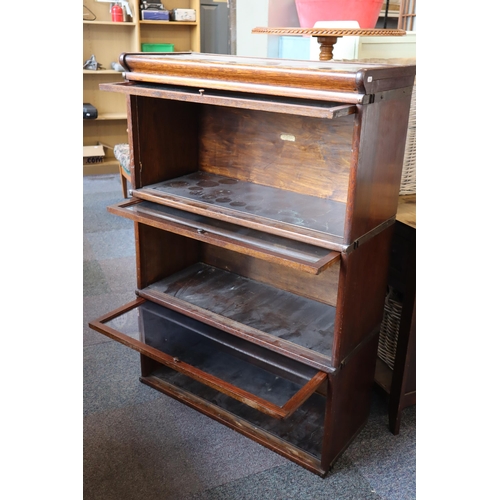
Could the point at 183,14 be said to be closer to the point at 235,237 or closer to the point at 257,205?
the point at 257,205

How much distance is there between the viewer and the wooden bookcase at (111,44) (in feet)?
15.1

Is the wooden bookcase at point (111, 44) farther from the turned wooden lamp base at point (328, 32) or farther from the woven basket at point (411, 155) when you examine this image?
the woven basket at point (411, 155)

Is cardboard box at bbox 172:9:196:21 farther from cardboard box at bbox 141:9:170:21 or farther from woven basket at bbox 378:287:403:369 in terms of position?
woven basket at bbox 378:287:403:369

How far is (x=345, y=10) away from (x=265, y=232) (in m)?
0.68

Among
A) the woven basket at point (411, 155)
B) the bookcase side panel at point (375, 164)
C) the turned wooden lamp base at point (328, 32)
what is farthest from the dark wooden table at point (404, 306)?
the turned wooden lamp base at point (328, 32)

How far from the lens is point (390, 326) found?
1.87 metres

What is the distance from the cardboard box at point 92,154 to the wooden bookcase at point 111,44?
75mm

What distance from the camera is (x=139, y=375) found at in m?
2.10

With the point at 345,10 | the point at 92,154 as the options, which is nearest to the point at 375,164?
the point at 345,10

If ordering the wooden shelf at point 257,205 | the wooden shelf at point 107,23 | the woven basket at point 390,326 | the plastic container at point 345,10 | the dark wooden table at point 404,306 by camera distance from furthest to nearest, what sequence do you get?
the wooden shelf at point 107,23
the woven basket at point 390,326
the dark wooden table at point 404,306
the plastic container at point 345,10
the wooden shelf at point 257,205

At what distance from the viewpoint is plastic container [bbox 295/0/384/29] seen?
1.48 meters

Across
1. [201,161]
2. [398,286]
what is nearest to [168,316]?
[201,161]

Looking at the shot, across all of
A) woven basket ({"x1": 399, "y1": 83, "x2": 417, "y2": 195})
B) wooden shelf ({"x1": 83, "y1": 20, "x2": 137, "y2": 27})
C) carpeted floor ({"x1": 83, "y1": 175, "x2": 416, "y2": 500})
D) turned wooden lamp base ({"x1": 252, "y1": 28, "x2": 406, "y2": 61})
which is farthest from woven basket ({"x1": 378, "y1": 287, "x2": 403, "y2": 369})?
wooden shelf ({"x1": 83, "y1": 20, "x2": 137, "y2": 27})
